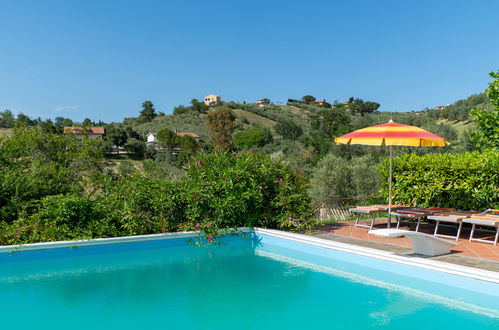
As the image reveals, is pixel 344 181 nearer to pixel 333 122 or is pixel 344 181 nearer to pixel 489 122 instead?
pixel 489 122

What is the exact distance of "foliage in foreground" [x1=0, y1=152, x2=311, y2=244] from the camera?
8.59 metres

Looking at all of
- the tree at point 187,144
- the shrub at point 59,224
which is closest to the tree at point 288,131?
the tree at point 187,144

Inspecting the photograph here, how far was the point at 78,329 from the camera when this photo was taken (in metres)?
5.05

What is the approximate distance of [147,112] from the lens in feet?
292

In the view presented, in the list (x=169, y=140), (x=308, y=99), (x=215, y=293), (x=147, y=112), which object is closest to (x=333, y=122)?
(x=169, y=140)

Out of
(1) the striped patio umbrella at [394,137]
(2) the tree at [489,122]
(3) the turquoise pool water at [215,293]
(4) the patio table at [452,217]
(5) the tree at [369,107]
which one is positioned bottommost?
(3) the turquoise pool water at [215,293]

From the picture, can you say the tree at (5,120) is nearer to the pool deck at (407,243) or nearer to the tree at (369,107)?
the tree at (369,107)

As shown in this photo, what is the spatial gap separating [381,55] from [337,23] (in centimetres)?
546

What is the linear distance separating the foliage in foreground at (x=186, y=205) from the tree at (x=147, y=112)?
267ft

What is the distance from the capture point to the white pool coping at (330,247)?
5941 millimetres

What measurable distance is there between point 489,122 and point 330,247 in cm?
577

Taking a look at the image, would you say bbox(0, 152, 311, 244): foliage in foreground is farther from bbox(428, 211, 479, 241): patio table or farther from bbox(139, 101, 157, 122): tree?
bbox(139, 101, 157, 122): tree

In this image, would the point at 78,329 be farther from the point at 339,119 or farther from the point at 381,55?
the point at 339,119

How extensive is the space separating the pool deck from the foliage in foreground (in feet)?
2.82
